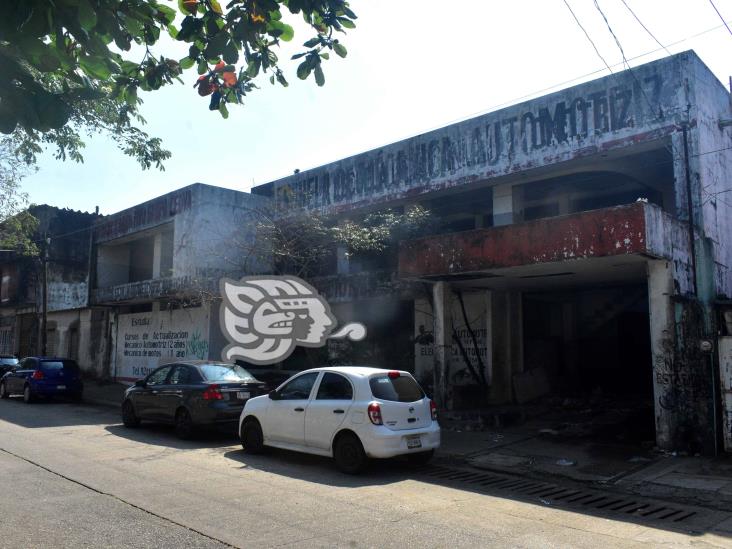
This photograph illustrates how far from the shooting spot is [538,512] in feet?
22.0

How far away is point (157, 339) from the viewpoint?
2364 cm

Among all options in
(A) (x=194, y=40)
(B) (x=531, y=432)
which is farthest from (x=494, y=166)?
(A) (x=194, y=40)

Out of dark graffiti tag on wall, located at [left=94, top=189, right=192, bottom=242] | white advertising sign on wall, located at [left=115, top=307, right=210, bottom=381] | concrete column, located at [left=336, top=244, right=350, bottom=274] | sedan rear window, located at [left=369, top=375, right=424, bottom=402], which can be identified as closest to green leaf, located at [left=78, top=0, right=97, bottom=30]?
sedan rear window, located at [left=369, top=375, right=424, bottom=402]

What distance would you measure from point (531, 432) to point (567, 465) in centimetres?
285

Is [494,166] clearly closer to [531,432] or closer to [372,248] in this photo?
[372,248]

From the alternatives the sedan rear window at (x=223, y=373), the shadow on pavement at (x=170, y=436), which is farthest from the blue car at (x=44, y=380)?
the sedan rear window at (x=223, y=373)

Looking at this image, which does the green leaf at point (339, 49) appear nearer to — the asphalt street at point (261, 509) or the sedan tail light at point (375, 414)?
the asphalt street at point (261, 509)

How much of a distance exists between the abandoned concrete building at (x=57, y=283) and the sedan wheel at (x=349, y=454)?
2217 cm

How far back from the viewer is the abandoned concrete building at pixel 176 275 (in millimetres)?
19766

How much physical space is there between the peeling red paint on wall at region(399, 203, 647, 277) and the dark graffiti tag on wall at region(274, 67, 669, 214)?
354 centimetres

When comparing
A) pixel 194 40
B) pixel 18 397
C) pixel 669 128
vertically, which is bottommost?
pixel 18 397

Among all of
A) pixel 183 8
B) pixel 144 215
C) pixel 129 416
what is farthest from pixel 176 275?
pixel 183 8

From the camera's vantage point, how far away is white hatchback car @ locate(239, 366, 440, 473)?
8.45m

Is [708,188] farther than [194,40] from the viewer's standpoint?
Yes
